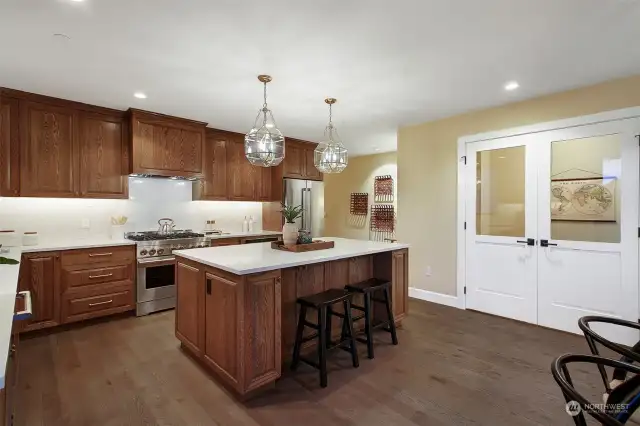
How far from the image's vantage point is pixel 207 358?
8.19 ft

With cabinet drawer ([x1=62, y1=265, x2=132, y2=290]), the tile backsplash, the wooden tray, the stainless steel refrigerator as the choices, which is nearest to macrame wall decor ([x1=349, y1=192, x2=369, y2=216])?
the stainless steel refrigerator

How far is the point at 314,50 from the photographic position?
8.29ft

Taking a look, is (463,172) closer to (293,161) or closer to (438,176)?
(438,176)

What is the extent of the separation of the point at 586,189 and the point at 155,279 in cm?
495

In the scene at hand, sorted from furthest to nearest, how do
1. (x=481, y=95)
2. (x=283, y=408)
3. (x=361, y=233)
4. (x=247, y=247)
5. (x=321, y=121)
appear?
(x=361, y=233), (x=321, y=121), (x=481, y=95), (x=247, y=247), (x=283, y=408)

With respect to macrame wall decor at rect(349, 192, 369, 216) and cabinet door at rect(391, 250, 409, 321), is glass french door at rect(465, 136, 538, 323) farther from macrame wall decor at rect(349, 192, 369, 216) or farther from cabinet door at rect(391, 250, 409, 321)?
macrame wall decor at rect(349, 192, 369, 216)

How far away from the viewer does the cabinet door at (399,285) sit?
11.4 ft

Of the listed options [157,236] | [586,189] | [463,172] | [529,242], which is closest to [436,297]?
[529,242]

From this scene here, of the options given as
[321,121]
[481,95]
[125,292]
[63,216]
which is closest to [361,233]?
[321,121]

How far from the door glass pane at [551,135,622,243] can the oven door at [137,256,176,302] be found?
4391mm

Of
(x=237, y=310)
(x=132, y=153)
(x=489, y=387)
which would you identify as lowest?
(x=489, y=387)

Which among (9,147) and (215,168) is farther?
(215,168)

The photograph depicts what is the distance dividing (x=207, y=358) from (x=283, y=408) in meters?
0.76

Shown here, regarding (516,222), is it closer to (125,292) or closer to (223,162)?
(223,162)
